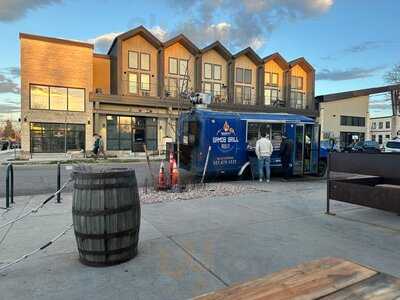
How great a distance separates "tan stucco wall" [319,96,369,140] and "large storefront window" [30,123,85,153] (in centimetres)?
3477

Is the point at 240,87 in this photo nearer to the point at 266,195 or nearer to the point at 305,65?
the point at 305,65

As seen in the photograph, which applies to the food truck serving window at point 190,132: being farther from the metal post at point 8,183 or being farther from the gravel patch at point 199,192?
the metal post at point 8,183

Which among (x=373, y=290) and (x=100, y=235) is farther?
(x=100, y=235)

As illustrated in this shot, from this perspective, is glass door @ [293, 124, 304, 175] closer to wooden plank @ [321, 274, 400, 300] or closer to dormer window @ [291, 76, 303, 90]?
wooden plank @ [321, 274, 400, 300]

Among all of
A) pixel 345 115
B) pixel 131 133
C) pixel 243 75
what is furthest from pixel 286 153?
pixel 345 115

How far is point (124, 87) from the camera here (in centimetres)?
3478

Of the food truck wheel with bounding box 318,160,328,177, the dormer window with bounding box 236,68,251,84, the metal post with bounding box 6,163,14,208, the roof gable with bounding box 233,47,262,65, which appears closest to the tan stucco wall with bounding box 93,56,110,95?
the roof gable with bounding box 233,47,262,65

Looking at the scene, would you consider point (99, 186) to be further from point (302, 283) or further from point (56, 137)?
point (56, 137)

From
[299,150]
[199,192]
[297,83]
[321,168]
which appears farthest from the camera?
[297,83]

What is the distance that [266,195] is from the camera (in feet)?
33.0

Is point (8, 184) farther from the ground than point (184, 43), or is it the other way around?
point (184, 43)

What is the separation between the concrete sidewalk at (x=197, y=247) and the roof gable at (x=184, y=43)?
3057 cm

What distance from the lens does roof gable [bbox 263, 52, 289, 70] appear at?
43312mm

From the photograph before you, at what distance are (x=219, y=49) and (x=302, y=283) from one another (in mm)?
38752
